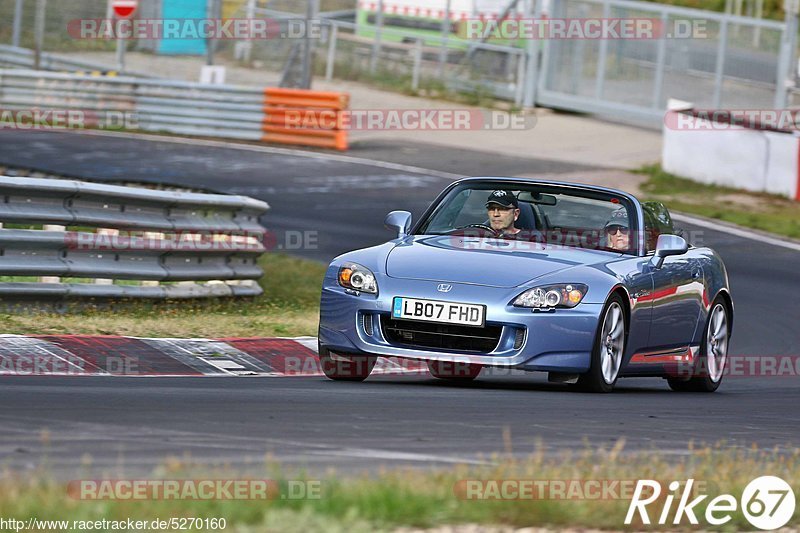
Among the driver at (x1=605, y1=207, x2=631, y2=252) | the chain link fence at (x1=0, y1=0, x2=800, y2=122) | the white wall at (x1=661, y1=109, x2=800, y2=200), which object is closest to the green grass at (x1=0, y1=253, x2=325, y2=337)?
the driver at (x1=605, y1=207, x2=631, y2=252)

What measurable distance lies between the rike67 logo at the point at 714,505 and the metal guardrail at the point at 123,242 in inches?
250

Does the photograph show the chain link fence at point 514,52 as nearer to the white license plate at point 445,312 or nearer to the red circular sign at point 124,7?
the red circular sign at point 124,7

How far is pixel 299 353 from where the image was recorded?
10547 mm

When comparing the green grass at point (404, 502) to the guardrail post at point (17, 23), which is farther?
the guardrail post at point (17, 23)

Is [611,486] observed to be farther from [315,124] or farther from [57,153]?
[315,124]

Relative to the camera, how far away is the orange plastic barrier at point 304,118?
2806 centimetres

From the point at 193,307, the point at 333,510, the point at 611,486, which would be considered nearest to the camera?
the point at 333,510

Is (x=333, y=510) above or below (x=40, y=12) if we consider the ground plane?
below

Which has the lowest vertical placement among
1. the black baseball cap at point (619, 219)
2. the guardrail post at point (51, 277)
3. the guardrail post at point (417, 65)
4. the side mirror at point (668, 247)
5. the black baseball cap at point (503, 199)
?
the guardrail post at point (51, 277)

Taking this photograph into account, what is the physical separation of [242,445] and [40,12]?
2868cm

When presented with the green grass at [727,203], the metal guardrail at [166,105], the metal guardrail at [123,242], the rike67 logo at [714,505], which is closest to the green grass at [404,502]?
the rike67 logo at [714,505]

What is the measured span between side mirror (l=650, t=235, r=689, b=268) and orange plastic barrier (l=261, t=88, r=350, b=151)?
1850 cm

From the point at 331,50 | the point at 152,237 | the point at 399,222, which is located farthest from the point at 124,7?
the point at 399,222

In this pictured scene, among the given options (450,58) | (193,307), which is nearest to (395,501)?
(193,307)
